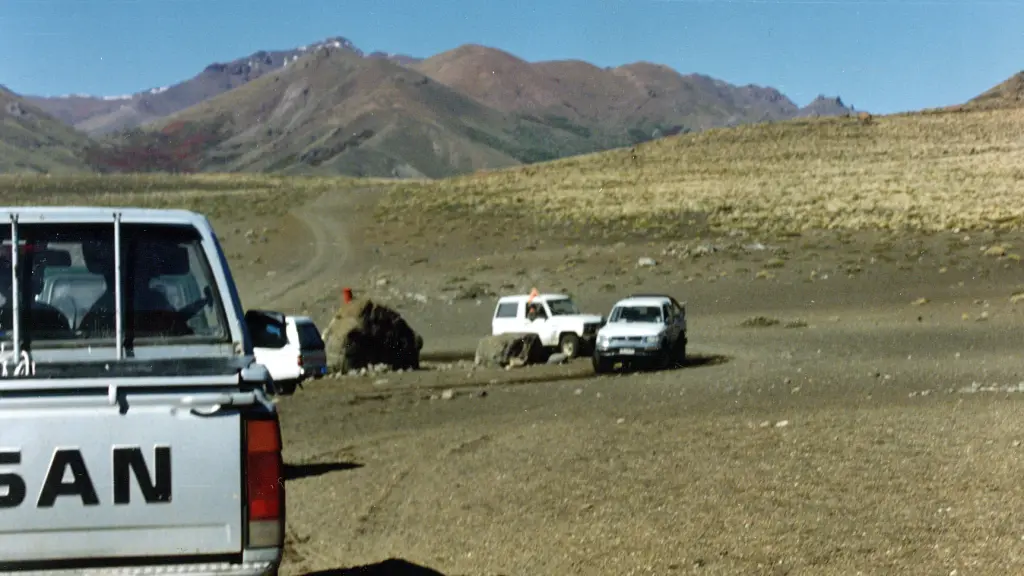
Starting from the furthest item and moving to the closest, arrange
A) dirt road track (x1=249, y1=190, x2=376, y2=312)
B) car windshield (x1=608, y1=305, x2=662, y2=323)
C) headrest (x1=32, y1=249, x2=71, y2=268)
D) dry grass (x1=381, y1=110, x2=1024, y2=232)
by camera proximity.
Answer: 1. dry grass (x1=381, y1=110, x2=1024, y2=232)
2. dirt road track (x1=249, y1=190, x2=376, y2=312)
3. car windshield (x1=608, y1=305, x2=662, y2=323)
4. headrest (x1=32, y1=249, x2=71, y2=268)

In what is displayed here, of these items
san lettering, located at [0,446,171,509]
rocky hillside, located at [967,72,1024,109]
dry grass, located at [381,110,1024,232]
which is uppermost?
rocky hillside, located at [967,72,1024,109]

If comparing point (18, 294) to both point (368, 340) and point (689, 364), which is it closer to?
point (689, 364)

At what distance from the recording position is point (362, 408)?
20.0 m

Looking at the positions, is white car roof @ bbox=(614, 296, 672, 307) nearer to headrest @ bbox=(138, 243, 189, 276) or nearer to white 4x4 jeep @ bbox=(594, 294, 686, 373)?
white 4x4 jeep @ bbox=(594, 294, 686, 373)

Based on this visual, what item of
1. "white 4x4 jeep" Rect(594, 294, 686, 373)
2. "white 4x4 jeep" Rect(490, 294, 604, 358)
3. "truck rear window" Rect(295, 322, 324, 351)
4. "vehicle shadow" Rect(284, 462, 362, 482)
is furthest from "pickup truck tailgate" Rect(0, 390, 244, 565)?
"white 4x4 jeep" Rect(490, 294, 604, 358)

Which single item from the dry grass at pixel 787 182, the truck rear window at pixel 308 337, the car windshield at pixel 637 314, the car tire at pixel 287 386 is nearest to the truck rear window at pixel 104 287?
the car tire at pixel 287 386

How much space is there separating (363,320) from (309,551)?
58.4 feet

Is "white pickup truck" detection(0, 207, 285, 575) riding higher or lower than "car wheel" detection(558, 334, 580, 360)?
higher

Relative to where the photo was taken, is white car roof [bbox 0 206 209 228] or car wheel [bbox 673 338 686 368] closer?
white car roof [bbox 0 206 209 228]

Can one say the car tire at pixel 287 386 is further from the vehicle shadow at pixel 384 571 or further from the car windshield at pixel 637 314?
the vehicle shadow at pixel 384 571

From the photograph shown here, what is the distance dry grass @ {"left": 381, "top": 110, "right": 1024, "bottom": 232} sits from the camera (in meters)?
59.6

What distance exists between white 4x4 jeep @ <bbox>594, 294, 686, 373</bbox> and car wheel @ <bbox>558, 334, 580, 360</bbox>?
2611 mm

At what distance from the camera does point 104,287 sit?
7.00m

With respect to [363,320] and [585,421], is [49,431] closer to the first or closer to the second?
[585,421]
